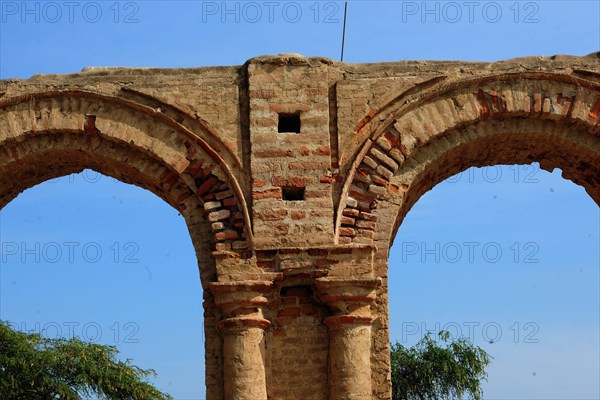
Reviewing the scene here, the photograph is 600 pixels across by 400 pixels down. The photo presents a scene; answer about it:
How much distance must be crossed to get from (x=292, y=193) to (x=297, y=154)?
13.1 inches

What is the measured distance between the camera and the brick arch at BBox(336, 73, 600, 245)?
830 cm

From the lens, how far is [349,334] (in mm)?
7809

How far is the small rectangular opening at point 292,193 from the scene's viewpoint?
8.24 metres

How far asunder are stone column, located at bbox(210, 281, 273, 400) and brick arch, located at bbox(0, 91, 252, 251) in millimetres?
402

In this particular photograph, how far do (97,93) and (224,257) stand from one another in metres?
1.89

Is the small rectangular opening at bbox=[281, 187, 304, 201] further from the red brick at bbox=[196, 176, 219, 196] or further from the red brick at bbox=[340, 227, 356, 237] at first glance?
the red brick at bbox=[196, 176, 219, 196]

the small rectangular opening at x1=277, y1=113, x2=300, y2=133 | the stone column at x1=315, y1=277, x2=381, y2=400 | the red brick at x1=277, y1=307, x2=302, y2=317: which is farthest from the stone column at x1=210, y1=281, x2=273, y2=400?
the small rectangular opening at x1=277, y1=113, x2=300, y2=133

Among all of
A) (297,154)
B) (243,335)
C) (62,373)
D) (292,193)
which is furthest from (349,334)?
(62,373)

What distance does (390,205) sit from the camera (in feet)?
27.2

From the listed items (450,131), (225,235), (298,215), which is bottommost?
(225,235)

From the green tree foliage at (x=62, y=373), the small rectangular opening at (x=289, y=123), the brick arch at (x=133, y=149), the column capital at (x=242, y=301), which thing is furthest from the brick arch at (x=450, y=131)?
the green tree foliage at (x=62, y=373)

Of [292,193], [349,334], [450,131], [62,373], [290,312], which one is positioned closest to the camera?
[349,334]

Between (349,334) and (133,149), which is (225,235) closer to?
(133,149)

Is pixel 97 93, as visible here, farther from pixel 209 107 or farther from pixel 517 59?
pixel 517 59
